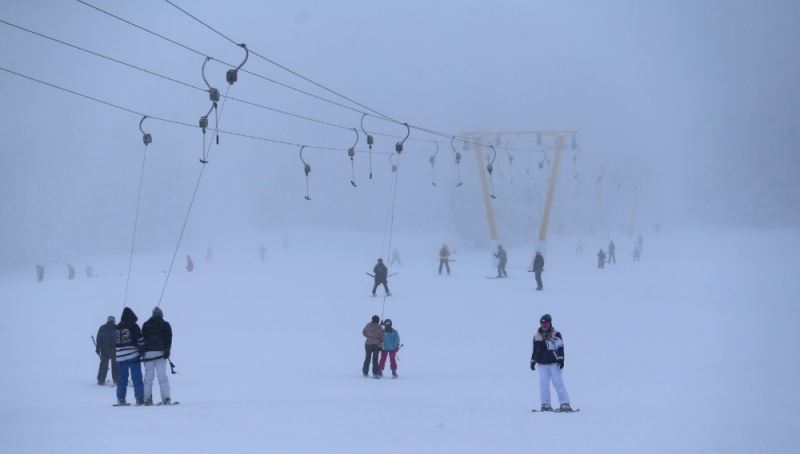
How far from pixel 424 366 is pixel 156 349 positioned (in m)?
7.49

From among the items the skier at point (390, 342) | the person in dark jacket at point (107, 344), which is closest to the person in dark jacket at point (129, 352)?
the person in dark jacket at point (107, 344)

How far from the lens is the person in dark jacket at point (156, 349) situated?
466 inches

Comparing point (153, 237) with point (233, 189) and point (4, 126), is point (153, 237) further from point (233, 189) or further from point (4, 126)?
point (233, 189)

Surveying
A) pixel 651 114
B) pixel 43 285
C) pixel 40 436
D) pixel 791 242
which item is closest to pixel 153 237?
pixel 43 285

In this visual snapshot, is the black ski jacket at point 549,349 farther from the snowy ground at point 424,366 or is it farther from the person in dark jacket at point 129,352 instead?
the person in dark jacket at point 129,352

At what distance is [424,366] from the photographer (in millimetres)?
17906

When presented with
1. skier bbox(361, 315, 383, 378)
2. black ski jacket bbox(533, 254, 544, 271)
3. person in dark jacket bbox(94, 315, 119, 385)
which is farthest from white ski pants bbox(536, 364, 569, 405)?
black ski jacket bbox(533, 254, 544, 271)

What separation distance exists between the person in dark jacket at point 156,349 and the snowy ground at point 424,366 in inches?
19.7

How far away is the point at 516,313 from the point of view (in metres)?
25.4

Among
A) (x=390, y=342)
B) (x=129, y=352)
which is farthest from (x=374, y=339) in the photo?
(x=129, y=352)

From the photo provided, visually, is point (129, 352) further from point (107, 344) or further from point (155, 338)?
point (107, 344)

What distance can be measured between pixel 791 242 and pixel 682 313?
5386cm

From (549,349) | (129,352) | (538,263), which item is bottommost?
(129,352)

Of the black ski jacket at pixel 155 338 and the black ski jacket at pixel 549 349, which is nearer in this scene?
the black ski jacket at pixel 549 349
